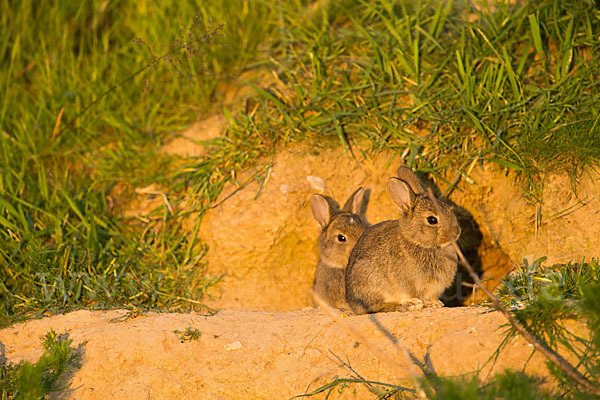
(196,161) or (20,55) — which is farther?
(20,55)

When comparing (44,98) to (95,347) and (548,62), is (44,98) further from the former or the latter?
(548,62)

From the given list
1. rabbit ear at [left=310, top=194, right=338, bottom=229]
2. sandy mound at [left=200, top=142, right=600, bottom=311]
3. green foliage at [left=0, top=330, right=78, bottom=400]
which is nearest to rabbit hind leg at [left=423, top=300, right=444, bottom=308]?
sandy mound at [left=200, top=142, right=600, bottom=311]

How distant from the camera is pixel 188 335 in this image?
4.19 m

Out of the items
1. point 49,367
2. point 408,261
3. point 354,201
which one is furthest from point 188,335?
point 354,201

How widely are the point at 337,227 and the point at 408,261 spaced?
99 cm

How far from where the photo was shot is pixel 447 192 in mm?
5398

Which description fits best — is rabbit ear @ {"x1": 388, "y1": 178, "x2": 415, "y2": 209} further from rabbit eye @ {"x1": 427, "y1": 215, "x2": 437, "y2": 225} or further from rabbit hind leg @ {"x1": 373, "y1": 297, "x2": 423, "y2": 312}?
rabbit hind leg @ {"x1": 373, "y1": 297, "x2": 423, "y2": 312}

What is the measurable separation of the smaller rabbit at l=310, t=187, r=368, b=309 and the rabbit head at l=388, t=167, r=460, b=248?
0.74 metres

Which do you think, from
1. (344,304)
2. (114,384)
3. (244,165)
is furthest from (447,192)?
(114,384)

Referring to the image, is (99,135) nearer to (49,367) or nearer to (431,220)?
(49,367)

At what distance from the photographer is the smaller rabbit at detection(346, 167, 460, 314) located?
15.1 ft

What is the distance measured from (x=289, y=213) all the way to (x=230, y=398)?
7.35 feet

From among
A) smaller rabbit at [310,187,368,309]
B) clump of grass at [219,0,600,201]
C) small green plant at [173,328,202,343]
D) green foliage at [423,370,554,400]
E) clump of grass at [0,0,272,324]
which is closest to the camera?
green foliage at [423,370,554,400]

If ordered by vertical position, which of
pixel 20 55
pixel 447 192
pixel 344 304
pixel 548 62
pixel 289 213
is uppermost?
pixel 548 62
